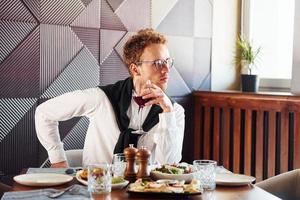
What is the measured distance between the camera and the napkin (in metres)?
1.70

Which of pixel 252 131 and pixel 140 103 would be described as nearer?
pixel 140 103

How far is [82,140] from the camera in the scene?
3.85 m

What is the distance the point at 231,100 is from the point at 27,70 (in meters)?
1.76

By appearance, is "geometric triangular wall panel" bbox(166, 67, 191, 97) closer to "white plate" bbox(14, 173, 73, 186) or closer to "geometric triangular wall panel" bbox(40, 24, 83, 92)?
"geometric triangular wall panel" bbox(40, 24, 83, 92)

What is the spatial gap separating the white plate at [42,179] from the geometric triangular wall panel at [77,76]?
1.67 meters

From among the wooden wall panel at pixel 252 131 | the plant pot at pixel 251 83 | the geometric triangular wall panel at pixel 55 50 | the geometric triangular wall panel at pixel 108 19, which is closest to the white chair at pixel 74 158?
the geometric triangular wall panel at pixel 55 50

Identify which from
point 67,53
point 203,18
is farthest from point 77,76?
point 203,18

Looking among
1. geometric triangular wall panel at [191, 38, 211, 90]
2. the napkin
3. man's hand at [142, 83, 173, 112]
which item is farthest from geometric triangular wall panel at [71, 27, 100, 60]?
the napkin

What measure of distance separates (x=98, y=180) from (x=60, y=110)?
1078mm

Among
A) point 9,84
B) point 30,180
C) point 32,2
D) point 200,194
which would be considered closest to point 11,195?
point 30,180

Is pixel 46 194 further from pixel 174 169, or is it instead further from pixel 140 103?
pixel 140 103

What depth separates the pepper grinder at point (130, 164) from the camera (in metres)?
1.98

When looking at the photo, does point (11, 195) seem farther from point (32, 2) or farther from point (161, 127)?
point (32, 2)

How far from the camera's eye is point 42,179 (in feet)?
6.45
